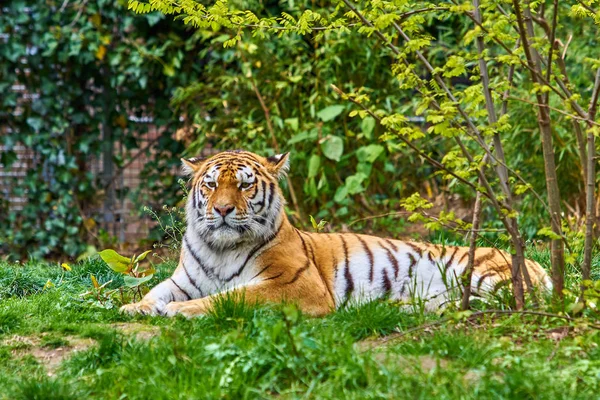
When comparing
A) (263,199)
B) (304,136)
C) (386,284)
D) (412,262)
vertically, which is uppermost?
(304,136)

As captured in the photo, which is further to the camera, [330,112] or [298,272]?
[330,112]

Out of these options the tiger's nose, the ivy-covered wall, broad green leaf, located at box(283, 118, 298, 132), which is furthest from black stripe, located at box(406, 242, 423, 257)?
the ivy-covered wall

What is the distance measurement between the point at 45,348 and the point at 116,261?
48.7 inches

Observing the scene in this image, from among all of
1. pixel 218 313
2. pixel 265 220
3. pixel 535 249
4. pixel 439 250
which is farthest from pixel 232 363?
pixel 535 249

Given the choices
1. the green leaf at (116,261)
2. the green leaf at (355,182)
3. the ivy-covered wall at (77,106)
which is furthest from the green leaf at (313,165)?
the green leaf at (116,261)

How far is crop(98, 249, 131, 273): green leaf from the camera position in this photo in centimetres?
522

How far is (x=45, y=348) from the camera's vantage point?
4.06 meters

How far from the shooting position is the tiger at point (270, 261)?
15.5ft

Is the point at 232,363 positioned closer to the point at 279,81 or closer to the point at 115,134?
the point at 279,81

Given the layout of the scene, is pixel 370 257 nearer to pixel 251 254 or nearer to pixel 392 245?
pixel 392 245

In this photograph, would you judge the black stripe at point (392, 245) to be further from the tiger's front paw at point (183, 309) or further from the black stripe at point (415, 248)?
the tiger's front paw at point (183, 309)

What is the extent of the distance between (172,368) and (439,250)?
2.09 meters

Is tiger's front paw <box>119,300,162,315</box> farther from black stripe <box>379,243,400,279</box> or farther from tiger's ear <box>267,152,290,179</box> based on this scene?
black stripe <box>379,243,400,279</box>

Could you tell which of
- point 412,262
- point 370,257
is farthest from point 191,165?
point 412,262
